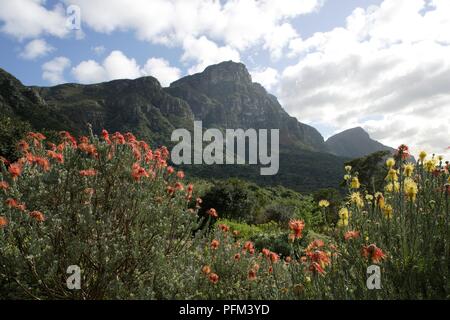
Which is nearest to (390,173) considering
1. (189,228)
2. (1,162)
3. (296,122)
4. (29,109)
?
(189,228)

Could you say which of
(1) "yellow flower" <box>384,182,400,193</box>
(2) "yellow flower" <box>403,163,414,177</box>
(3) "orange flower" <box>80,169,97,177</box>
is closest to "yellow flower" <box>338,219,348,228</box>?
(1) "yellow flower" <box>384,182,400,193</box>

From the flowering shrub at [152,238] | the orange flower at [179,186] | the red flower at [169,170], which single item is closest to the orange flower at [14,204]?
the flowering shrub at [152,238]

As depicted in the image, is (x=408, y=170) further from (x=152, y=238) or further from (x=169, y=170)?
(x=169, y=170)

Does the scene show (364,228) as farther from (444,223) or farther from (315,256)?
(315,256)

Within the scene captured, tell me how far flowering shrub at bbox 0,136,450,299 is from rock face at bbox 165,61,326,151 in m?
144

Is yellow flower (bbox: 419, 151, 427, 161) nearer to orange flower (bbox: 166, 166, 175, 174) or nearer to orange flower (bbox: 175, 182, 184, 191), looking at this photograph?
orange flower (bbox: 175, 182, 184, 191)

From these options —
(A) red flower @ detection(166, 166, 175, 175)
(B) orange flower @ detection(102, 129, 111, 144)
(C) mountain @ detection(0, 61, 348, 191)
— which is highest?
(C) mountain @ detection(0, 61, 348, 191)

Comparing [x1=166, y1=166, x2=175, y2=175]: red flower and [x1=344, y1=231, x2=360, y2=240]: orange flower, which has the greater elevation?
[x1=166, y1=166, x2=175, y2=175]: red flower

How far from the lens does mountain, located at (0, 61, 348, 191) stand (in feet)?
177

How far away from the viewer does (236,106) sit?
580 feet

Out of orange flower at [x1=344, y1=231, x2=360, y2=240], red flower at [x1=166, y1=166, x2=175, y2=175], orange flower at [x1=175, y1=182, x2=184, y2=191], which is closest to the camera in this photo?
orange flower at [x1=344, y1=231, x2=360, y2=240]

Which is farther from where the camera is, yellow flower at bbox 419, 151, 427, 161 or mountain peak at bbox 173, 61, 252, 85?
mountain peak at bbox 173, 61, 252, 85

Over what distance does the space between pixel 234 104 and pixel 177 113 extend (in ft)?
198

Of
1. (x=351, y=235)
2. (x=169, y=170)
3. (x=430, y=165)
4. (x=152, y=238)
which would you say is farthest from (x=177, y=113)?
(x=351, y=235)
